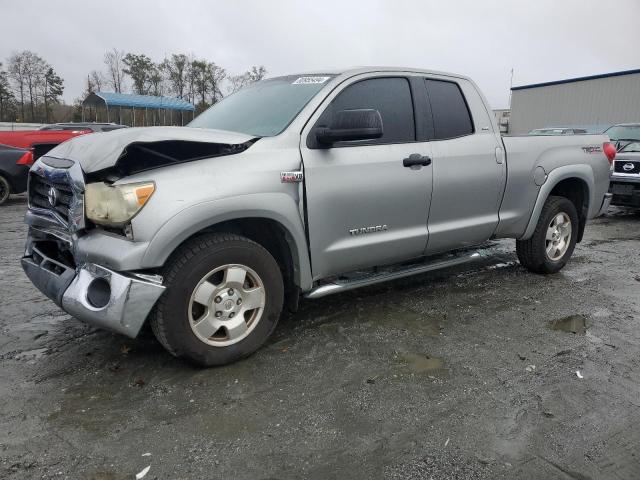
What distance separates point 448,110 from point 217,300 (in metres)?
2.56

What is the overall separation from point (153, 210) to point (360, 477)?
5.54 ft

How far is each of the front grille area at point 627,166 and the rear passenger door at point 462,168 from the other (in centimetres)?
616

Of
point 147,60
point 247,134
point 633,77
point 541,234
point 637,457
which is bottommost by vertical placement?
point 637,457

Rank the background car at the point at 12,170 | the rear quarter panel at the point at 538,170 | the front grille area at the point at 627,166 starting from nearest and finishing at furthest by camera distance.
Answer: the rear quarter panel at the point at 538,170 < the front grille area at the point at 627,166 < the background car at the point at 12,170

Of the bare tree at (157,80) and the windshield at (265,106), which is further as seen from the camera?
the bare tree at (157,80)

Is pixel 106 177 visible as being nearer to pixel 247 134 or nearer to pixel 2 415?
pixel 247 134

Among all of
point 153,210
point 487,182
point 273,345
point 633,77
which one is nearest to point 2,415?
point 153,210

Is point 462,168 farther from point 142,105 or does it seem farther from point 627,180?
point 142,105

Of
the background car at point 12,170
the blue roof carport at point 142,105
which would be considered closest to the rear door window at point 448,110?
the background car at point 12,170

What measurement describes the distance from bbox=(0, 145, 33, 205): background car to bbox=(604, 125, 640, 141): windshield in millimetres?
12077

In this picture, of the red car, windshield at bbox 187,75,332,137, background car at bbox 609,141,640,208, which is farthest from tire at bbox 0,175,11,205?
background car at bbox 609,141,640,208

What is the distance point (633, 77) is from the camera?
2766 cm

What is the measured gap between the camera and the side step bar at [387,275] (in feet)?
11.4

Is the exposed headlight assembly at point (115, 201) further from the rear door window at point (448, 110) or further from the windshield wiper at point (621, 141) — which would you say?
the windshield wiper at point (621, 141)
